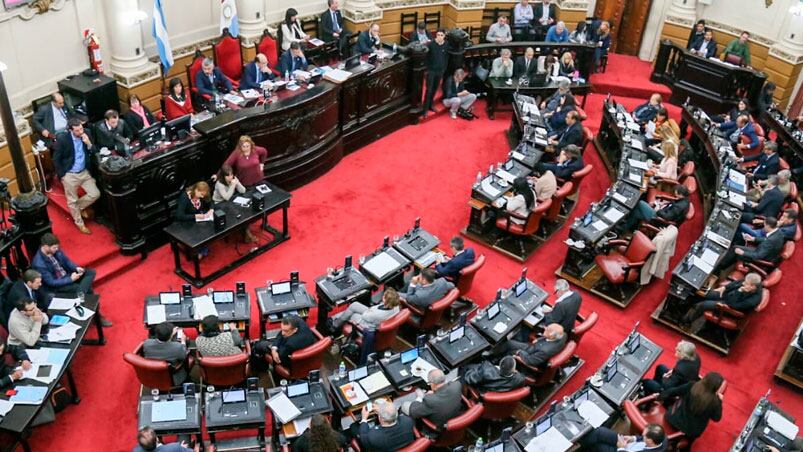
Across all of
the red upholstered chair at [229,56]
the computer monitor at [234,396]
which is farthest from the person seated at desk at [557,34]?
the computer monitor at [234,396]

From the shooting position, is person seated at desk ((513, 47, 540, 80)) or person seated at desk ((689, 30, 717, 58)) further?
person seated at desk ((689, 30, 717, 58))

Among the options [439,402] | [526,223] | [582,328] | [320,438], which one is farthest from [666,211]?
[320,438]

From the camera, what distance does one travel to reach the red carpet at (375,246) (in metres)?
7.82

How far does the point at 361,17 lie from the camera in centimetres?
1484

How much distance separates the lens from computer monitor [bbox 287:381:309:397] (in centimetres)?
707

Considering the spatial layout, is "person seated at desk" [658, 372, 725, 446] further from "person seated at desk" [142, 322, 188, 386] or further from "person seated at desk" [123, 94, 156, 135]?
"person seated at desk" [123, 94, 156, 135]

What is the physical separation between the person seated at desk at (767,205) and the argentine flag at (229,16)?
915cm

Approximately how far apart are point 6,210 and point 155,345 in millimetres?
4105

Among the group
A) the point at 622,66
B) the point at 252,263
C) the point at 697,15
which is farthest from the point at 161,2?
the point at 697,15

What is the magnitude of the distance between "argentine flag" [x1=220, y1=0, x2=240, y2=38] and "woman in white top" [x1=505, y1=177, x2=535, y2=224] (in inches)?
241

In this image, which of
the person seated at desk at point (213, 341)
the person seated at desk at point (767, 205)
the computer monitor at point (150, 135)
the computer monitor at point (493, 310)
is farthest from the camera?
the person seated at desk at point (767, 205)

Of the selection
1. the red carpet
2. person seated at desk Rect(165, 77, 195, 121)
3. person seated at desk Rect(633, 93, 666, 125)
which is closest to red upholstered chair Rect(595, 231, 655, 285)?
the red carpet

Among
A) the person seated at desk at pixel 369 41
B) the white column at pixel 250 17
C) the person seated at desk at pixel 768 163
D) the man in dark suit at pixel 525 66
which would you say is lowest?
A: the person seated at desk at pixel 768 163

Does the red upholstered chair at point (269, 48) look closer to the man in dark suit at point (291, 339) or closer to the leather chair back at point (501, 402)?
the man in dark suit at point (291, 339)
